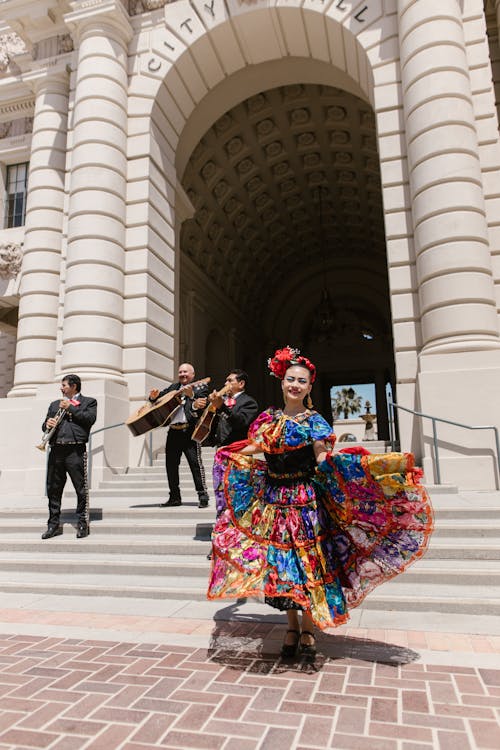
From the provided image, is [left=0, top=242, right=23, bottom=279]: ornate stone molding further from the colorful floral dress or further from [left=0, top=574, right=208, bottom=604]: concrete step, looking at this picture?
the colorful floral dress

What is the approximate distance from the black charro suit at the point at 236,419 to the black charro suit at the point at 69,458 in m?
2.03

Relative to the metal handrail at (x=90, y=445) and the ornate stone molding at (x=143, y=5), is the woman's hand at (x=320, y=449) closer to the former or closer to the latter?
the metal handrail at (x=90, y=445)

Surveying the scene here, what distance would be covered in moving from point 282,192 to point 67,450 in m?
17.0

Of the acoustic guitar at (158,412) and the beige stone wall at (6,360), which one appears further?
the beige stone wall at (6,360)

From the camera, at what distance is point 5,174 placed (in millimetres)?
15719

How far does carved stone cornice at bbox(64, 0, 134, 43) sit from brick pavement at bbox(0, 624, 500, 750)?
1352 centimetres

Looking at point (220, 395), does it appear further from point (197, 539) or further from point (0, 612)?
point (0, 612)

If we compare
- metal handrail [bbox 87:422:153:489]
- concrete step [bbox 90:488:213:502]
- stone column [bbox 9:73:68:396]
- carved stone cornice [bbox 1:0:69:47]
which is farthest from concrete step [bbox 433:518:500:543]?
carved stone cornice [bbox 1:0:69:47]

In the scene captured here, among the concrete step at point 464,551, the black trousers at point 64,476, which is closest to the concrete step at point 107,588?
the black trousers at point 64,476

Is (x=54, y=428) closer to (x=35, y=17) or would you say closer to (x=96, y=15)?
(x=96, y=15)

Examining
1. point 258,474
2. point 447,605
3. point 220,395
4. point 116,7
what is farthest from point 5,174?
point 447,605

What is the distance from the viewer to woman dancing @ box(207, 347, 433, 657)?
329 cm

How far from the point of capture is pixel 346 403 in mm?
32656

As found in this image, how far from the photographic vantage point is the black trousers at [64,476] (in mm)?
6574
